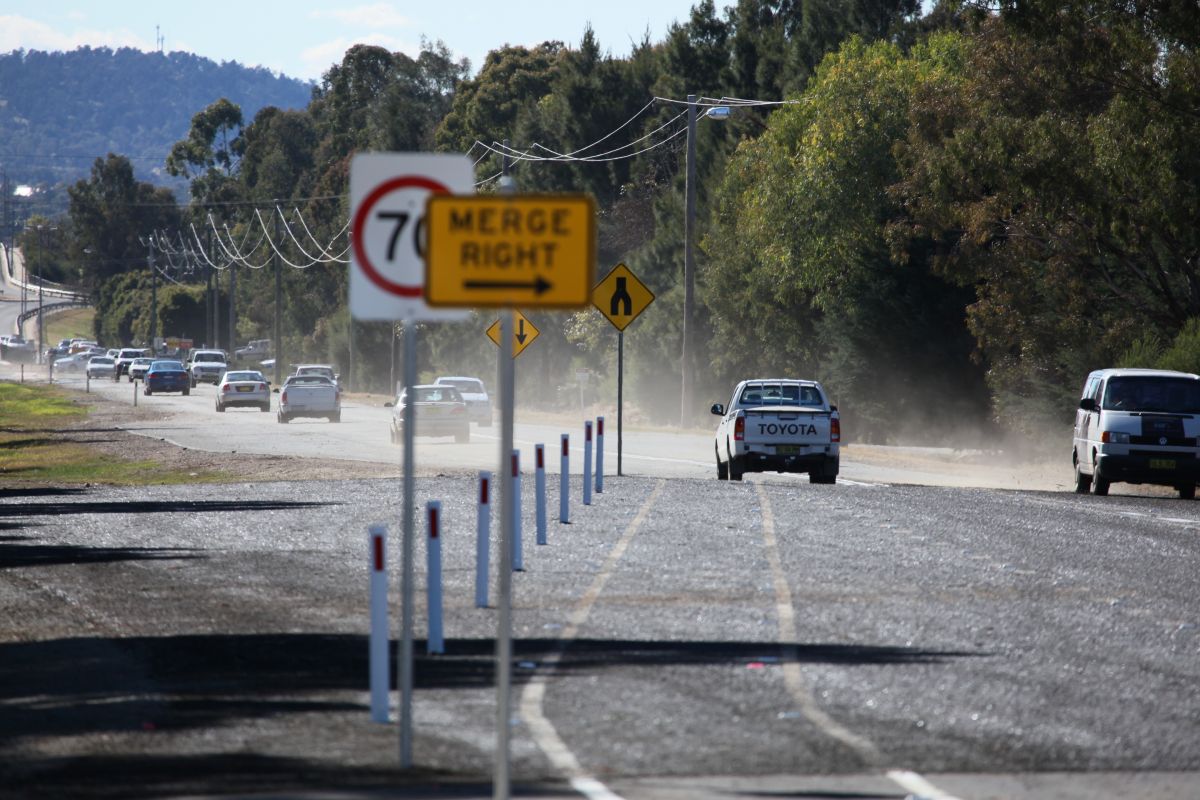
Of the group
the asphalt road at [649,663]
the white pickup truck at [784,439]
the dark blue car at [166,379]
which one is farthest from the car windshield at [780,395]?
the dark blue car at [166,379]

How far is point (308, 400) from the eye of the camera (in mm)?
52469

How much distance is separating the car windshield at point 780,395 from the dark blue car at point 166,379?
54.4 metres

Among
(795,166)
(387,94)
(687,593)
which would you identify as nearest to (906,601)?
(687,593)

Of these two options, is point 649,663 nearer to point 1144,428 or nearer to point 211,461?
point 1144,428

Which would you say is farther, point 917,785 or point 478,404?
point 478,404

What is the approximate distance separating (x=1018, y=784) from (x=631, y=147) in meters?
74.9

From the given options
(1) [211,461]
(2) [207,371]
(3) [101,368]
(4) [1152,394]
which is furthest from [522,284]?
(3) [101,368]

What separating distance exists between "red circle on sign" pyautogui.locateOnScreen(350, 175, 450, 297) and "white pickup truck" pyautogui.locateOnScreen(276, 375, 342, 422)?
44921mm

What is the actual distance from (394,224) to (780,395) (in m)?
20.8

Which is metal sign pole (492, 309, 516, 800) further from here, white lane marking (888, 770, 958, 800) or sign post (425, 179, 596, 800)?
white lane marking (888, 770, 958, 800)

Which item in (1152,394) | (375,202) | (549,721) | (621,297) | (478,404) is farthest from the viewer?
(478,404)

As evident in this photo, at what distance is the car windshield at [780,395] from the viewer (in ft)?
91.0

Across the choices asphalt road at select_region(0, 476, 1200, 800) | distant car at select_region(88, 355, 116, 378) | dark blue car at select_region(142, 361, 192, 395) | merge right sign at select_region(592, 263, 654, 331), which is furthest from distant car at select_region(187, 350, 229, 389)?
asphalt road at select_region(0, 476, 1200, 800)

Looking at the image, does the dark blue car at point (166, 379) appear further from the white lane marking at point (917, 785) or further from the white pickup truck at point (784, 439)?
the white lane marking at point (917, 785)
